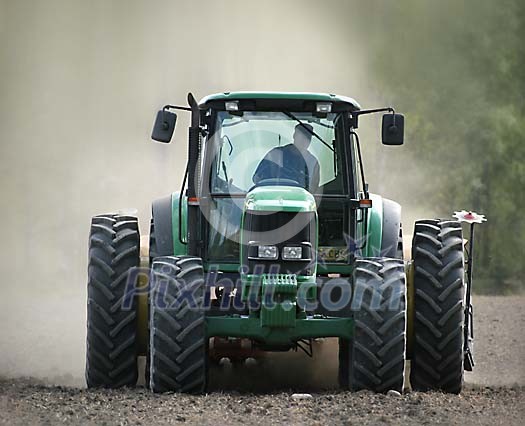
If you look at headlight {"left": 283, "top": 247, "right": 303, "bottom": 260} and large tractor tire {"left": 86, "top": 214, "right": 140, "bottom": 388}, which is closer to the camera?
headlight {"left": 283, "top": 247, "right": 303, "bottom": 260}

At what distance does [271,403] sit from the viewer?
29.3 feet

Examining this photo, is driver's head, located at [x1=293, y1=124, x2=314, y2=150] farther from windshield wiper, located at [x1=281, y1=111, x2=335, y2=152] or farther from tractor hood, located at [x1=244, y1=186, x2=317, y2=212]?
tractor hood, located at [x1=244, y1=186, x2=317, y2=212]

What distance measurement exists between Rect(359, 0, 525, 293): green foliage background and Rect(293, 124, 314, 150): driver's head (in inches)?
507

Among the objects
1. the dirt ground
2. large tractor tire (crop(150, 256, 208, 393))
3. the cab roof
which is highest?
the cab roof

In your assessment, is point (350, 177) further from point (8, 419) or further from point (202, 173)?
point (8, 419)

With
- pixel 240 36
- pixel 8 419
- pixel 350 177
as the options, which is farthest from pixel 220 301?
pixel 240 36

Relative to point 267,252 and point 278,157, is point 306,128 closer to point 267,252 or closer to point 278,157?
point 278,157

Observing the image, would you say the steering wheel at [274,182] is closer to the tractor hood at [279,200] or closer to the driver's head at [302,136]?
the tractor hood at [279,200]

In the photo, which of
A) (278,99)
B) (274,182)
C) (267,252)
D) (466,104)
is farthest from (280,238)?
(466,104)

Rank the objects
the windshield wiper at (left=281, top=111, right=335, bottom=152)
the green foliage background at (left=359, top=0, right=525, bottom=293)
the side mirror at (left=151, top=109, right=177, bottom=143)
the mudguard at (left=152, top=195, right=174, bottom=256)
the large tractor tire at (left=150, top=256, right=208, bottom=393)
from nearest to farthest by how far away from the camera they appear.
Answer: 1. the large tractor tire at (left=150, top=256, right=208, bottom=393)
2. the side mirror at (left=151, top=109, right=177, bottom=143)
3. the windshield wiper at (left=281, top=111, right=335, bottom=152)
4. the mudguard at (left=152, top=195, right=174, bottom=256)
5. the green foliage background at (left=359, top=0, right=525, bottom=293)

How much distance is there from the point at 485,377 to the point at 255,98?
4.19 m

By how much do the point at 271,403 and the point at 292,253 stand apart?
1.40m

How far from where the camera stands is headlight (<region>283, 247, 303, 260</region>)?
979 centimetres

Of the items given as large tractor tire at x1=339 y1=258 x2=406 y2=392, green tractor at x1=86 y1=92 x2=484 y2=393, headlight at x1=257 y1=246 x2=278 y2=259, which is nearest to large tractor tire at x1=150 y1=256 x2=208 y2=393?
green tractor at x1=86 y1=92 x2=484 y2=393
